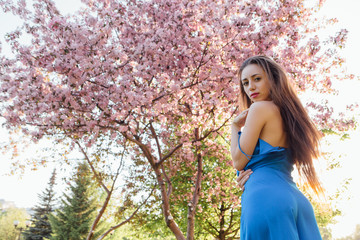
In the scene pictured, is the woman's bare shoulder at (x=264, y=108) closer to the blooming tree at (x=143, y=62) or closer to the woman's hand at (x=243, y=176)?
the woman's hand at (x=243, y=176)

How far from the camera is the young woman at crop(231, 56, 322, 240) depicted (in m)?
1.49

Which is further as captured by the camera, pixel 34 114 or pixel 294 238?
pixel 34 114

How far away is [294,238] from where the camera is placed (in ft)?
4.78

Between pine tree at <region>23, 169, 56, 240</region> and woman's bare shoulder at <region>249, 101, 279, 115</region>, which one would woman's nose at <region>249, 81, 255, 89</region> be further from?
pine tree at <region>23, 169, 56, 240</region>

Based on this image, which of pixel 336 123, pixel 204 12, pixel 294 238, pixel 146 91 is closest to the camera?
pixel 294 238

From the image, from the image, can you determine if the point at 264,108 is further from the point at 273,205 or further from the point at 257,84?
the point at 273,205

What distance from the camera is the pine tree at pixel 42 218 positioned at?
23109 mm

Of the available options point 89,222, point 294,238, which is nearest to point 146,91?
point 294,238

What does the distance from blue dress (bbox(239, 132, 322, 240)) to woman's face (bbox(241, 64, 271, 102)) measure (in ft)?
1.35

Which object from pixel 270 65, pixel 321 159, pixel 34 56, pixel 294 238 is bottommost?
pixel 294 238

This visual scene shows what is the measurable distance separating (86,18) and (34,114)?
2.43 meters

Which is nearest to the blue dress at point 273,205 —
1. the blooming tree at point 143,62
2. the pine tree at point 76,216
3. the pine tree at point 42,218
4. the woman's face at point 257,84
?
the woman's face at point 257,84

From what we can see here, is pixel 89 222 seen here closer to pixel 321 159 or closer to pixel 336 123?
pixel 336 123

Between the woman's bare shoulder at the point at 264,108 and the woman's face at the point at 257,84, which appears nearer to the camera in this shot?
the woman's bare shoulder at the point at 264,108
